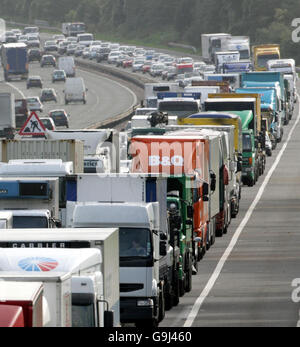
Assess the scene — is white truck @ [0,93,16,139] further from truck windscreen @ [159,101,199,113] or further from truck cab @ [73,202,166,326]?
truck cab @ [73,202,166,326]

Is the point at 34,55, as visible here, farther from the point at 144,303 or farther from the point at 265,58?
the point at 144,303

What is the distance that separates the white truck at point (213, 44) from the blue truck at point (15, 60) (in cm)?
2039

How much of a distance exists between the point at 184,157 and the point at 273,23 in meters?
137

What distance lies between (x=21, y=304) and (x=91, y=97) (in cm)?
11011

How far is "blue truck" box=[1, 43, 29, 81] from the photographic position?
424 ft

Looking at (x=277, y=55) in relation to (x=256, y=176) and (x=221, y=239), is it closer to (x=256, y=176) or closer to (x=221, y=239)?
(x=256, y=176)

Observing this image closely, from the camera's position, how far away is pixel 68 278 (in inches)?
588

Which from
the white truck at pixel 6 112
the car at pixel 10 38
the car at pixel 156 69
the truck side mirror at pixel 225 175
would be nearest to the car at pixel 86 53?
the car at pixel 10 38

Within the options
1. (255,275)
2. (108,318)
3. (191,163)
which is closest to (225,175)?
(191,163)

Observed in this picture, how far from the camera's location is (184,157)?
3372 centimetres

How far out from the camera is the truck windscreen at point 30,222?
25391 millimetres

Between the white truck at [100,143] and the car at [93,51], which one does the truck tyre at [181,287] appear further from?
the car at [93,51]
